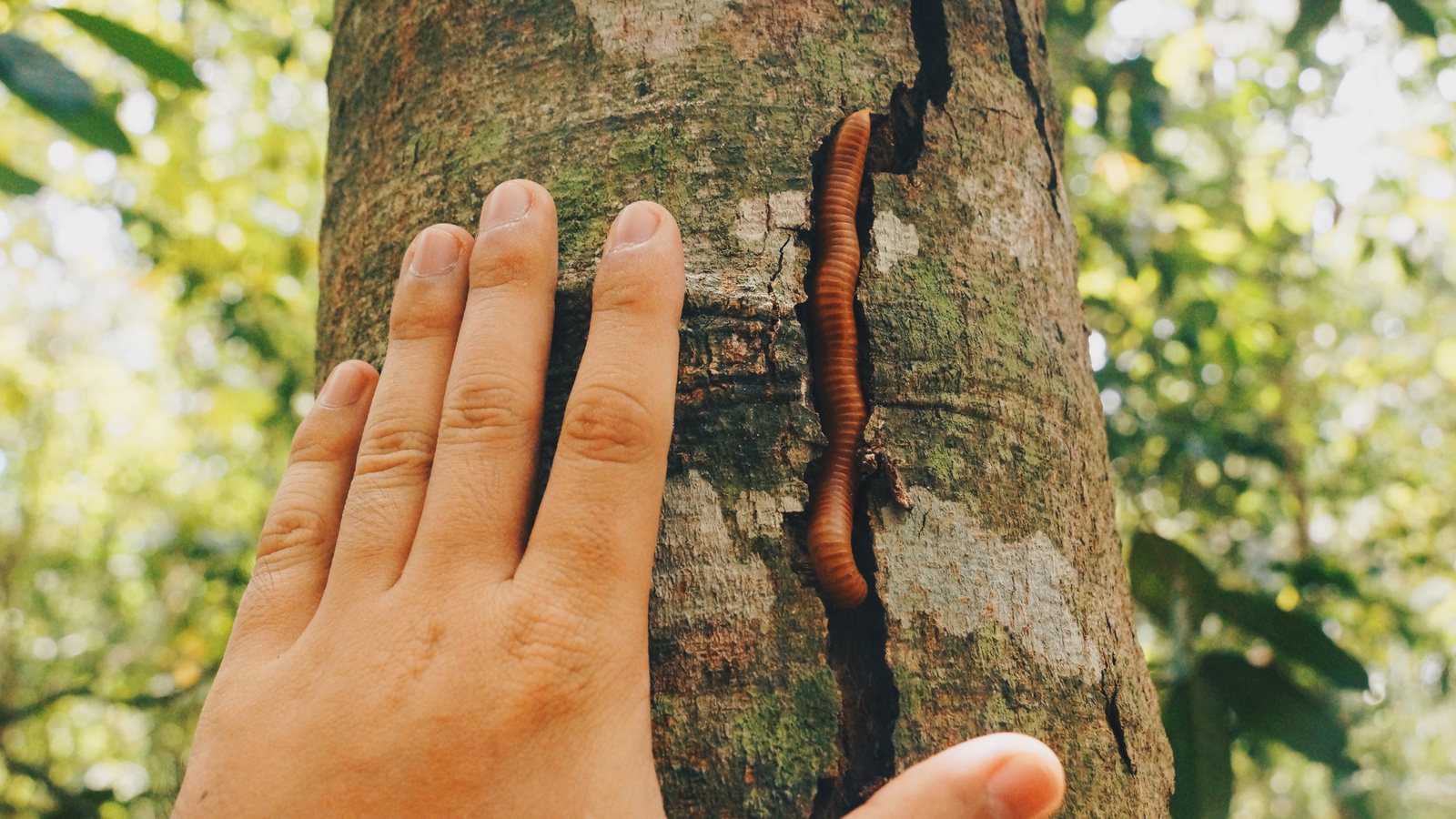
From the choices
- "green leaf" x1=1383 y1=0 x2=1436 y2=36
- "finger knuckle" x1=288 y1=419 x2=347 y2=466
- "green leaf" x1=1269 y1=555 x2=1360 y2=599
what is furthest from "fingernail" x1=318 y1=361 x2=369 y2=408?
"green leaf" x1=1269 y1=555 x2=1360 y2=599

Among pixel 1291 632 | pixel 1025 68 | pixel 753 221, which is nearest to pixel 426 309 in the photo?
pixel 753 221

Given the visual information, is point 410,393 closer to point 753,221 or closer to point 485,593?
point 485,593

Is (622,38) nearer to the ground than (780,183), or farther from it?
farther from it

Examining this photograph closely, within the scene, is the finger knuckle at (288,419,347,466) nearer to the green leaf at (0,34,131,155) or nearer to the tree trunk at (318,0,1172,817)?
the tree trunk at (318,0,1172,817)

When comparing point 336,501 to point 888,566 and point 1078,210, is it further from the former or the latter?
point 1078,210

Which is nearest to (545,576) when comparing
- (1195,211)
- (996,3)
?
(996,3)

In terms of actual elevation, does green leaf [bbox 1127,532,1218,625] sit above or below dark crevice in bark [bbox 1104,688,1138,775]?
above

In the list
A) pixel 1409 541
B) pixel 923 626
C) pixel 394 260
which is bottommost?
pixel 923 626
